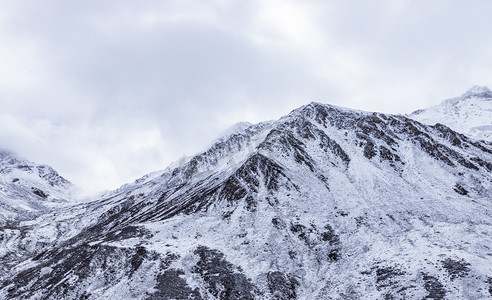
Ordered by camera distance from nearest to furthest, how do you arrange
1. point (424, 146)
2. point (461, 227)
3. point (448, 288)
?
point (448, 288) → point (461, 227) → point (424, 146)

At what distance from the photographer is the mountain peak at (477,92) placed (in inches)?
6610

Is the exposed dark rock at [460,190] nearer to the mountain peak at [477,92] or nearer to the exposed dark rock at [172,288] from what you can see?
the exposed dark rock at [172,288]

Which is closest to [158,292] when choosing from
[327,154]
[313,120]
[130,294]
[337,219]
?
[130,294]

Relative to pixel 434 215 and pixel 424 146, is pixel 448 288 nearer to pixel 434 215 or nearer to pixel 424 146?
pixel 434 215

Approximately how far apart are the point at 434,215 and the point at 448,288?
79.6 ft

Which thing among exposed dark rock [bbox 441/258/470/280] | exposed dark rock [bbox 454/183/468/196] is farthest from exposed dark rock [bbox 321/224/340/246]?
exposed dark rock [bbox 454/183/468/196]

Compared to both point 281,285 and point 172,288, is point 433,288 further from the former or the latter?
point 172,288

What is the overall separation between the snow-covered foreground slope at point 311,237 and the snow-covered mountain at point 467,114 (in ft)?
137

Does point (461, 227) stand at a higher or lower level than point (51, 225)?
lower

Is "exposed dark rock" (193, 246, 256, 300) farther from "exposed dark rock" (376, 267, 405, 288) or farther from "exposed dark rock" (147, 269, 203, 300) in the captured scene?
"exposed dark rock" (376, 267, 405, 288)

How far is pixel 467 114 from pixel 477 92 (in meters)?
49.1

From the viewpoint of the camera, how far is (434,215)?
50062mm

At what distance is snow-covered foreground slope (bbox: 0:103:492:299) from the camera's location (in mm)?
34000

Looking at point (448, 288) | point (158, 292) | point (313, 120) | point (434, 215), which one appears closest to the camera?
point (448, 288)
